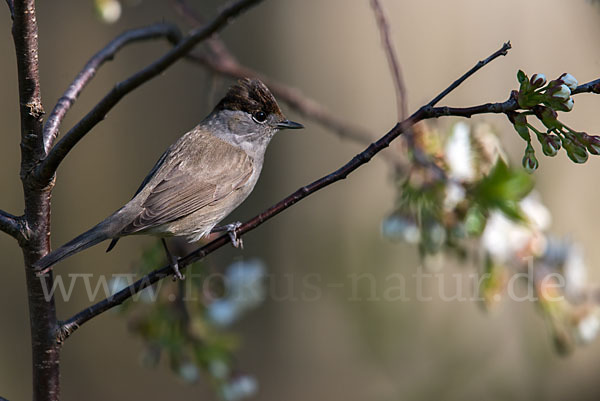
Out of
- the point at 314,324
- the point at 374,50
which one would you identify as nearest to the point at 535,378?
the point at 314,324

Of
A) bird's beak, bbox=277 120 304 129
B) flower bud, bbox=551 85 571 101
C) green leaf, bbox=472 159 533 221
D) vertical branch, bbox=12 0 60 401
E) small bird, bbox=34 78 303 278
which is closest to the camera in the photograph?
flower bud, bbox=551 85 571 101

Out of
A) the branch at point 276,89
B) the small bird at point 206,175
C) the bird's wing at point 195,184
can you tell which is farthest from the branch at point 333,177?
the branch at point 276,89

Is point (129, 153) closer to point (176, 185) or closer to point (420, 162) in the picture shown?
point (176, 185)

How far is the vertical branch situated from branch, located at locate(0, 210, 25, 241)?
0.02 meters

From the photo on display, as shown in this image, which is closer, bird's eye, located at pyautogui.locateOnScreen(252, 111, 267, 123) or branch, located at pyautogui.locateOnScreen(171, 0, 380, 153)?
branch, located at pyautogui.locateOnScreen(171, 0, 380, 153)

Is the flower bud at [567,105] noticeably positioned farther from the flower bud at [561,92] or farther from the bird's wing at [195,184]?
the bird's wing at [195,184]

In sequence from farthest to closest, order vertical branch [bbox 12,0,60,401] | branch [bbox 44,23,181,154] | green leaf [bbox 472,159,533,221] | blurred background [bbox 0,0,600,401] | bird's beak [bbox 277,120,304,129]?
blurred background [bbox 0,0,600,401] < bird's beak [bbox 277,120,304,129] < green leaf [bbox 472,159,533,221] < branch [bbox 44,23,181,154] < vertical branch [bbox 12,0,60,401]

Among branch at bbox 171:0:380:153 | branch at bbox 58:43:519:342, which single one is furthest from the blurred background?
branch at bbox 58:43:519:342

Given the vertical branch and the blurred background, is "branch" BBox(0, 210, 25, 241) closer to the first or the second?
the vertical branch

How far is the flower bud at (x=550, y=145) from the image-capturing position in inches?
55.6

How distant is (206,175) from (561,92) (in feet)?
5.86

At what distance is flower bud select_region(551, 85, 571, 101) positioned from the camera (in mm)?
1368

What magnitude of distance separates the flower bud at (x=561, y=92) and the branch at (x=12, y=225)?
1255 mm

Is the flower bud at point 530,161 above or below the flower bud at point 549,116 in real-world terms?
below
